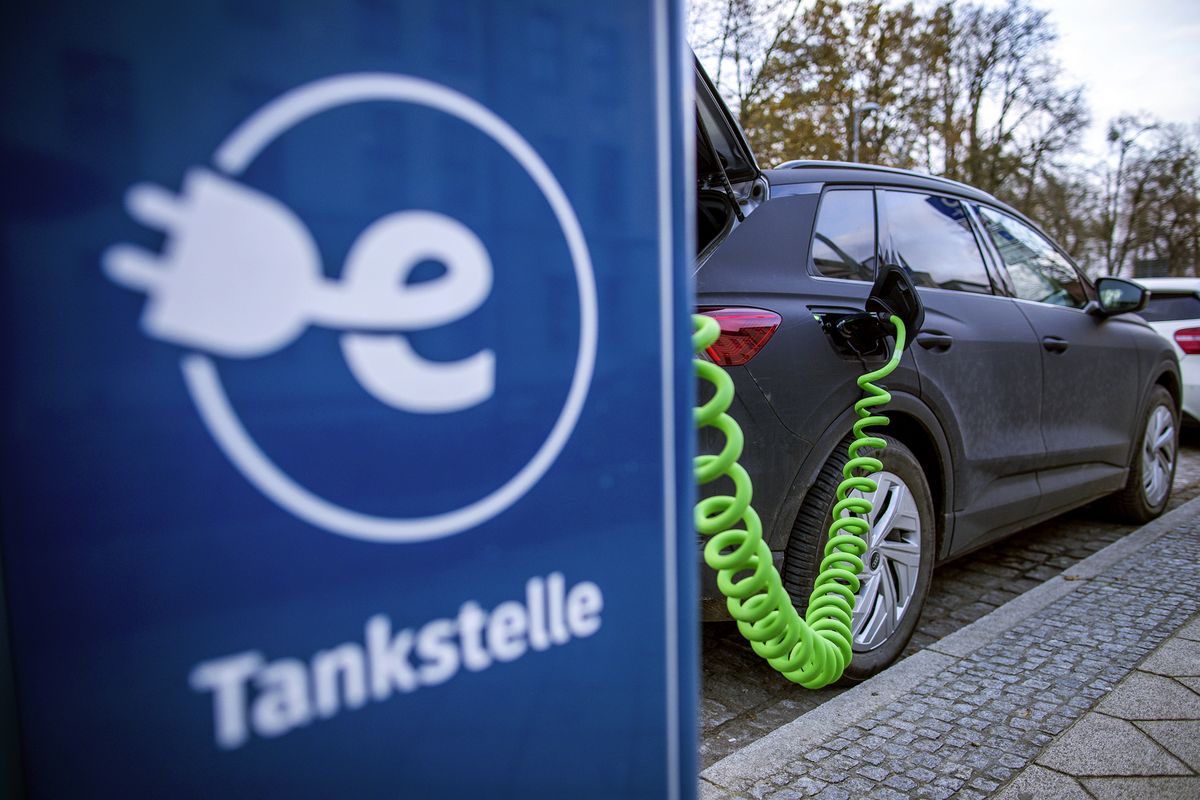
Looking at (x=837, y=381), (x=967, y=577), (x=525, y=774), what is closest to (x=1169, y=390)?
(x=967, y=577)

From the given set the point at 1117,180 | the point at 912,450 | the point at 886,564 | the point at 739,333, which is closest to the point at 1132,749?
the point at 886,564

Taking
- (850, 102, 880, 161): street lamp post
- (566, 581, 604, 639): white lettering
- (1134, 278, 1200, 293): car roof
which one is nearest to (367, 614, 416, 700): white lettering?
(566, 581, 604, 639): white lettering

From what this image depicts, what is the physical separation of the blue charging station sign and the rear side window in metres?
9.04

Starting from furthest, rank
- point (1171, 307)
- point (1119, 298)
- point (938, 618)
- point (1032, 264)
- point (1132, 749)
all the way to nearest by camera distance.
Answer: point (1171, 307)
point (1119, 298)
point (1032, 264)
point (938, 618)
point (1132, 749)

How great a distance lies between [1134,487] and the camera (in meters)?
5.28

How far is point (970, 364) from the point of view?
138 inches

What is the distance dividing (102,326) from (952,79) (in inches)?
1096

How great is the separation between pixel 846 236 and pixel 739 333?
86cm

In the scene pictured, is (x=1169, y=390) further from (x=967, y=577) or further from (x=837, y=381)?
(x=837, y=381)

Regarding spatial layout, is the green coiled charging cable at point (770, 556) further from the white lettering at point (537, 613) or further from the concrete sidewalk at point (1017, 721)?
the white lettering at point (537, 613)

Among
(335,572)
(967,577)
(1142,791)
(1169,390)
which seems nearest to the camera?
(335,572)

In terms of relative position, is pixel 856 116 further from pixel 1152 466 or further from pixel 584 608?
pixel 584 608

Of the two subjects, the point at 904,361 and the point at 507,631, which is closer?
the point at 507,631

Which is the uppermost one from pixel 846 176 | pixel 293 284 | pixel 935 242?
pixel 846 176
